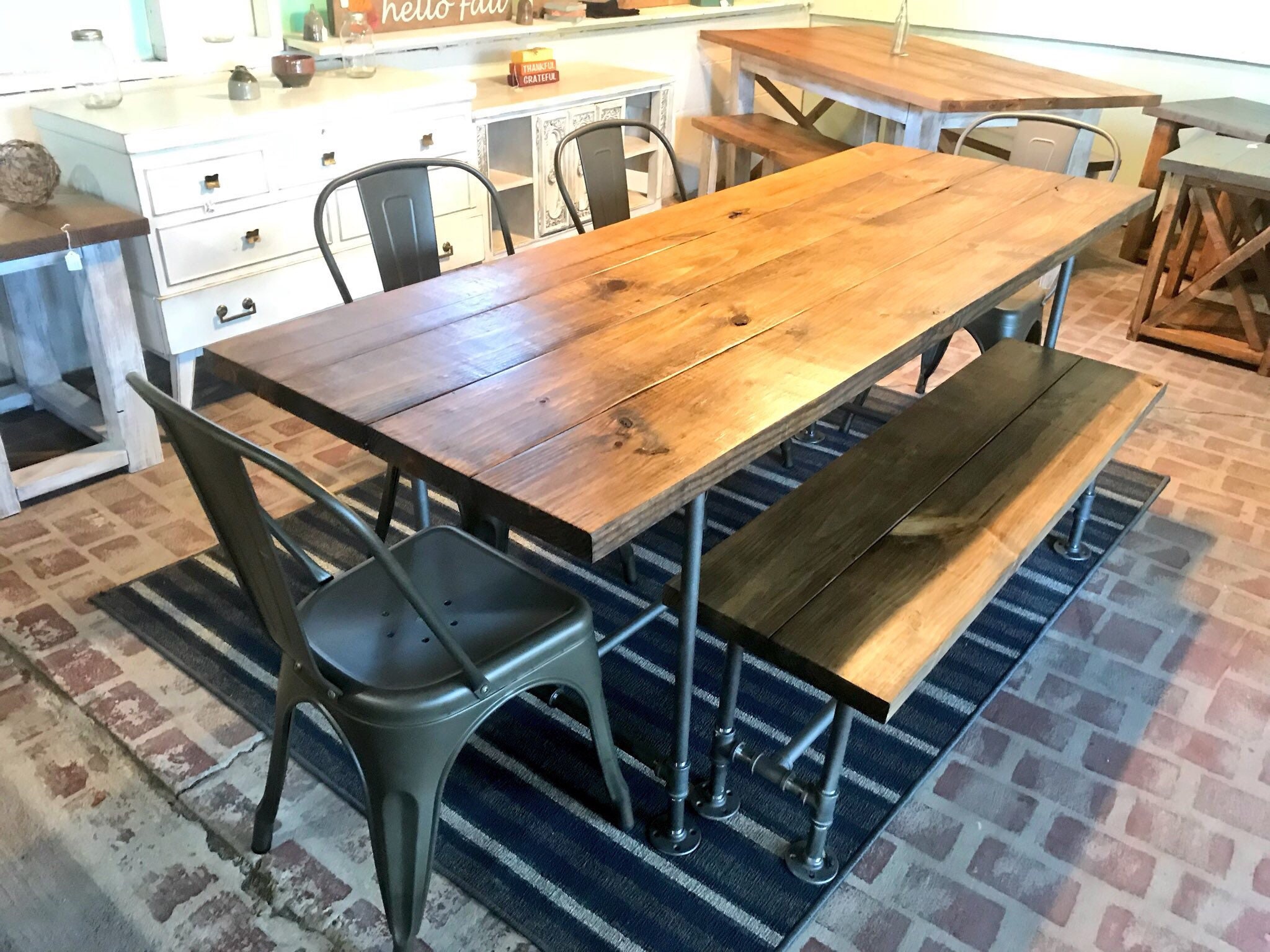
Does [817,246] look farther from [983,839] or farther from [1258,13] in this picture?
[1258,13]

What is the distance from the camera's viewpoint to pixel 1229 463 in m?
3.02

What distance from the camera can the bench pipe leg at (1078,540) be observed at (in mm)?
2455

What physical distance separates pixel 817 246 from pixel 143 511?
1.80 metres

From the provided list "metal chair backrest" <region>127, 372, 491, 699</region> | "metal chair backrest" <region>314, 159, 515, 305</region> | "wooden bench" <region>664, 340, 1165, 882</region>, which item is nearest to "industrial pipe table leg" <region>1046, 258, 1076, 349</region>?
"wooden bench" <region>664, 340, 1165, 882</region>

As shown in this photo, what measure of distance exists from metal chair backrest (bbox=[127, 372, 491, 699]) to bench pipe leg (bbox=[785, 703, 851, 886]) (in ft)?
1.84

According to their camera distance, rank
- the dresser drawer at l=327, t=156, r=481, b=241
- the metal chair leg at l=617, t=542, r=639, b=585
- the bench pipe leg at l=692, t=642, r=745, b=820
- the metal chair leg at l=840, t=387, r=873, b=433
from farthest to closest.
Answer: the metal chair leg at l=840, t=387, r=873, b=433, the dresser drawer at l=327, t=156, r=481, b=241, the metal chair leg at l=617, t=542, r=639, b=585, the bench pipe leg at l=692, t=642, r=745, b=820

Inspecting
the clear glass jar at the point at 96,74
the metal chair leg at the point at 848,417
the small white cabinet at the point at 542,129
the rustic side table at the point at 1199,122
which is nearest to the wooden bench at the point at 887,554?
the metal chair leg at the point at 848,417

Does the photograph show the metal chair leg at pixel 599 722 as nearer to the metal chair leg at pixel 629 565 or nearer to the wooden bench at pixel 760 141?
the metal chair leg at pixel 629 565

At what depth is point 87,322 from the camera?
252 cm

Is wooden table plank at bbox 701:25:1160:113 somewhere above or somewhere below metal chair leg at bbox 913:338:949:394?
above

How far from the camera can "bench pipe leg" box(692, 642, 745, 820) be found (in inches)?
65.1

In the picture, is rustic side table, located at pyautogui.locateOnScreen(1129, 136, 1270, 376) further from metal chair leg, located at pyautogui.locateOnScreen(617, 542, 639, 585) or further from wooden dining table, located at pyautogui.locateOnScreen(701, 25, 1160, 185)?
metal chair leg, located at pyautogui.locateOnScreen(617, 542, 639, 585)

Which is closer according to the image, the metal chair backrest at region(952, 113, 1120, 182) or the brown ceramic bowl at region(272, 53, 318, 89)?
the brown ceramic bowl at region(272, 53, 318, 89)

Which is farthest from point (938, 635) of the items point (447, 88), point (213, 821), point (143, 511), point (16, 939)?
point (447, 88)
